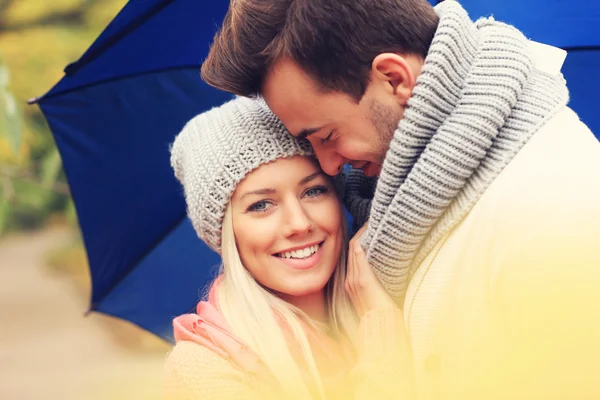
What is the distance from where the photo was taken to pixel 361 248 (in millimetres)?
2602

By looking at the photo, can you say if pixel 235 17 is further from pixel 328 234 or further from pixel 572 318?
pixel 572 318

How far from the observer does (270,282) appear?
2.76 metres

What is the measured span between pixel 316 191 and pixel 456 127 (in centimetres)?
74

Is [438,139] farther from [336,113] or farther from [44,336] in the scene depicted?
[44,336]

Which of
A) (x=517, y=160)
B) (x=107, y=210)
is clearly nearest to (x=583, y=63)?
(x=517, y=160)

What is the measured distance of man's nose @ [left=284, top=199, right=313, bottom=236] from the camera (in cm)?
265

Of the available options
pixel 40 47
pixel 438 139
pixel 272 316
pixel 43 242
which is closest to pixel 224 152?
pixel 272 316

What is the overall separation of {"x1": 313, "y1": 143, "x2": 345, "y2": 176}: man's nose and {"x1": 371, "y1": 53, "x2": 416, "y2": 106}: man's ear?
1.07 ft

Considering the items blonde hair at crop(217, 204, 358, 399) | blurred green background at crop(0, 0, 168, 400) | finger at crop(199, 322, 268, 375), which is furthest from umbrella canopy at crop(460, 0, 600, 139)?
blurred green background at crop(0, 0, 168, 400)

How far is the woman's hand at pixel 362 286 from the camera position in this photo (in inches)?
100

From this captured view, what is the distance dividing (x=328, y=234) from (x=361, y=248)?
20 cm

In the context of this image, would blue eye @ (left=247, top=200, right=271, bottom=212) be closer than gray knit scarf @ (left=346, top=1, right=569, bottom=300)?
No

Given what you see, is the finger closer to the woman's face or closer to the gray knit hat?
the woman's face

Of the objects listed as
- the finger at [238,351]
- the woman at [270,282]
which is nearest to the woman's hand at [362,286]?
the woman at [270,282]
